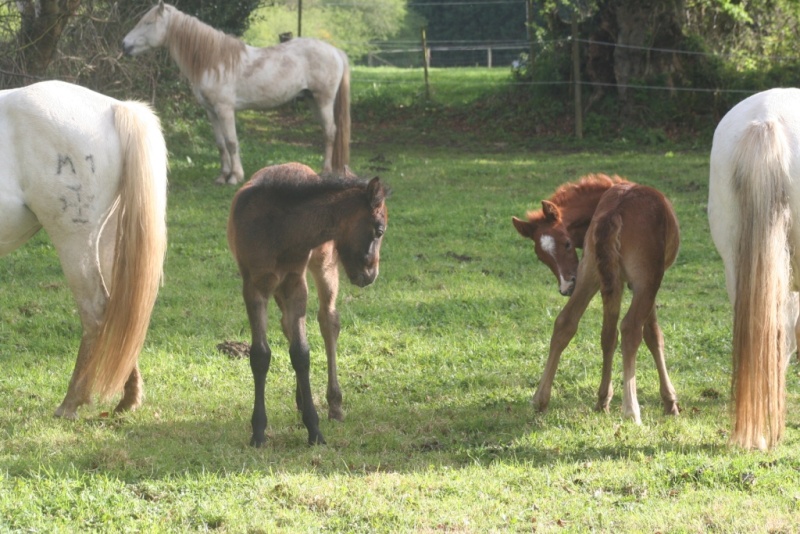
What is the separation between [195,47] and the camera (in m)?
13.7

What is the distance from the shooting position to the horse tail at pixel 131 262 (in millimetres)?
5258

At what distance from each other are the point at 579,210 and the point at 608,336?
904 mm

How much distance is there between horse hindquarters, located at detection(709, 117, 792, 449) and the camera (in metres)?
4.59

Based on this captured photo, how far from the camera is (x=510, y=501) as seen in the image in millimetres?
4164

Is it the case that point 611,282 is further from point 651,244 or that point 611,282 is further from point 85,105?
point 85,105

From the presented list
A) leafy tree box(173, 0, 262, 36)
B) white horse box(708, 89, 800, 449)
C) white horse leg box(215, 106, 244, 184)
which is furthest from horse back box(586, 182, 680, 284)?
leafy tree box(173, 0, 262, 36)

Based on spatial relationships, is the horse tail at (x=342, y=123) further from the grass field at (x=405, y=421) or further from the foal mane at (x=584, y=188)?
the foal mane at (x=584, y=188)

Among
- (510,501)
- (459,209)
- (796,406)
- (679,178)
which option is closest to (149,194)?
(510,501)

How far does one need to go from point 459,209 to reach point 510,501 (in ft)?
25.3

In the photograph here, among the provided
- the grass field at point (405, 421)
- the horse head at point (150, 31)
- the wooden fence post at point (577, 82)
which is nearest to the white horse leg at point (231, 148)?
the horse head at point (150, 31)

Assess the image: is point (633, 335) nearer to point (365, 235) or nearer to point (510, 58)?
point (365, 235)

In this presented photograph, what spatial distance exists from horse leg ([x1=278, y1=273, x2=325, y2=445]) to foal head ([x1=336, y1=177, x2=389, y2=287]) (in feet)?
1.02

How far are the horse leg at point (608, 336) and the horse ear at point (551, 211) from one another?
64cm

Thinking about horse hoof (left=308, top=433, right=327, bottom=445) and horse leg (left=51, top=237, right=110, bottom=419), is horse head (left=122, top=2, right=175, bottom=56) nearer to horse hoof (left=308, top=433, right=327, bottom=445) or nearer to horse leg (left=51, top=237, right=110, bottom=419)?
horse leg (left=51, top=237, right=110, bottom=419)
